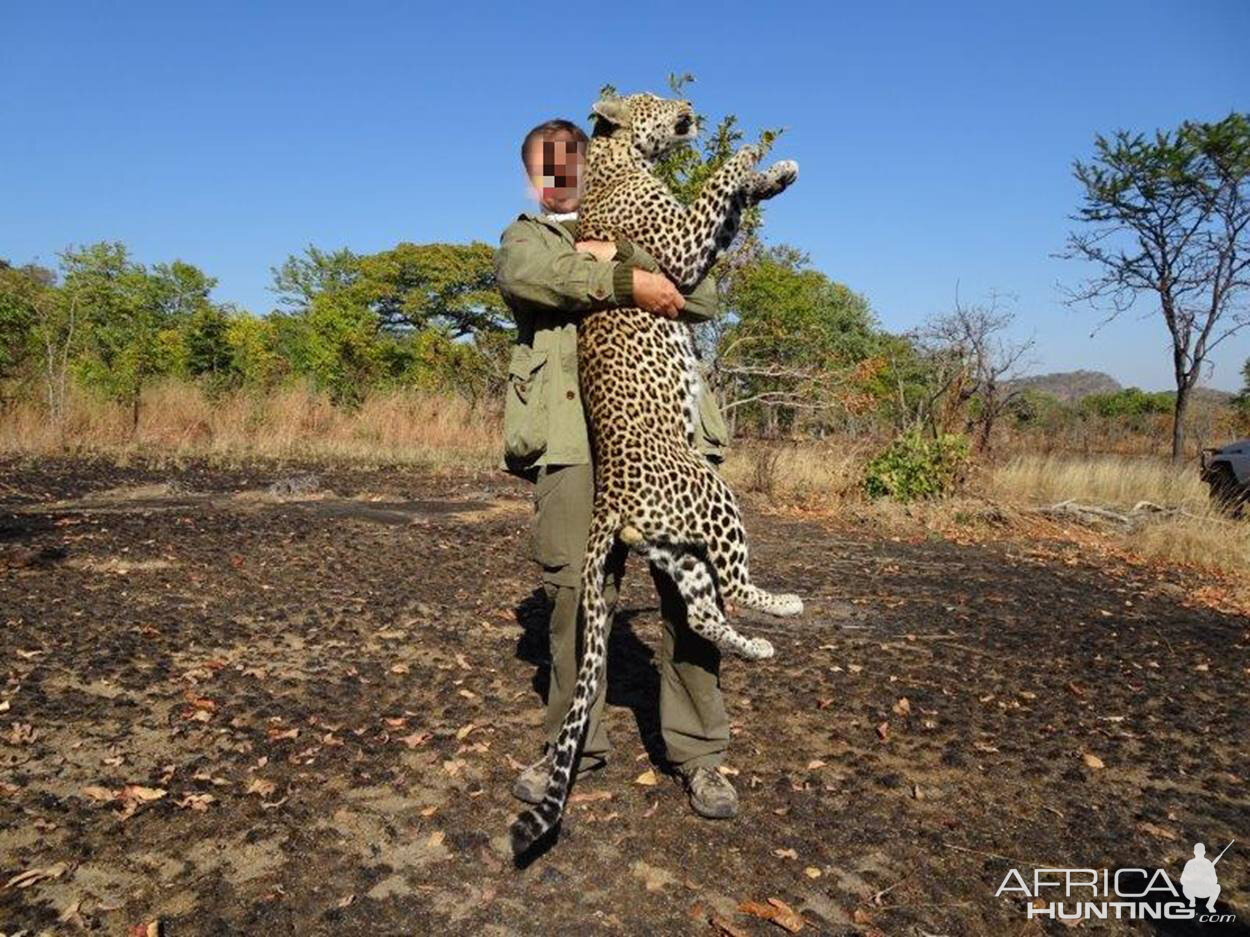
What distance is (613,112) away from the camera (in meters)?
3.13

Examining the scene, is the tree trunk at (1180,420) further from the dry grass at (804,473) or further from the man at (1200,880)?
the man at (1200,880)

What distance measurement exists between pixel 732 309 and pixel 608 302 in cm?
1308

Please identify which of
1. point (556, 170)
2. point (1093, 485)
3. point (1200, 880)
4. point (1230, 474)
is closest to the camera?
point (1200, 880)

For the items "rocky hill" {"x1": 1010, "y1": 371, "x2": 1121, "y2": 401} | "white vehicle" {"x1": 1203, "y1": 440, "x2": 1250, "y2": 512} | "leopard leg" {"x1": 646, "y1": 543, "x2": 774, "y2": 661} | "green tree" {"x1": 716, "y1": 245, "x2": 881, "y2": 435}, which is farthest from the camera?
"rocky hill" {"x1": 1010, "y1": 371, "x2": 1121, "y2": 401}

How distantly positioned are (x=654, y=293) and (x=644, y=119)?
2.70ft

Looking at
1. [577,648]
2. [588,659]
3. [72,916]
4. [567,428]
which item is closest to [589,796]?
[577,648]

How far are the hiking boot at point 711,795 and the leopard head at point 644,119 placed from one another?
247 centimetres

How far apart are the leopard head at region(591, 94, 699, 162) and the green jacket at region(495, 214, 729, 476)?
0.42 meters

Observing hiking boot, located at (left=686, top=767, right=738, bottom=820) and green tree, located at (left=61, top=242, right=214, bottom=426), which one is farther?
green tree, located at (left=61, top=242, right=214, bottom=426)

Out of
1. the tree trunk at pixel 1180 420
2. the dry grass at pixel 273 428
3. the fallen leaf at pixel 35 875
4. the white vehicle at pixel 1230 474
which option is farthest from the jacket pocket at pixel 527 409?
the tree trunk at pixel 1180 420

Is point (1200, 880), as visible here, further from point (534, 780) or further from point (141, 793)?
point (141, 793)

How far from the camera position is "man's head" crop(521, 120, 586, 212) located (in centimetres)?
309

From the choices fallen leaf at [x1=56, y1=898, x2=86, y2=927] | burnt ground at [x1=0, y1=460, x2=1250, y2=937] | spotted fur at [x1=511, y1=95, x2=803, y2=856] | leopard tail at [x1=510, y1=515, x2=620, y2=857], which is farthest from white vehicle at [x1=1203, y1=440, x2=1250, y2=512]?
fallen leaf at [x1=56, y1=898, x2=86, y2=927]

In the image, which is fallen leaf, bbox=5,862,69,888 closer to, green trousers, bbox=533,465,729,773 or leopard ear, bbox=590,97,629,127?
green trousers, bbox=533,465,729,773
